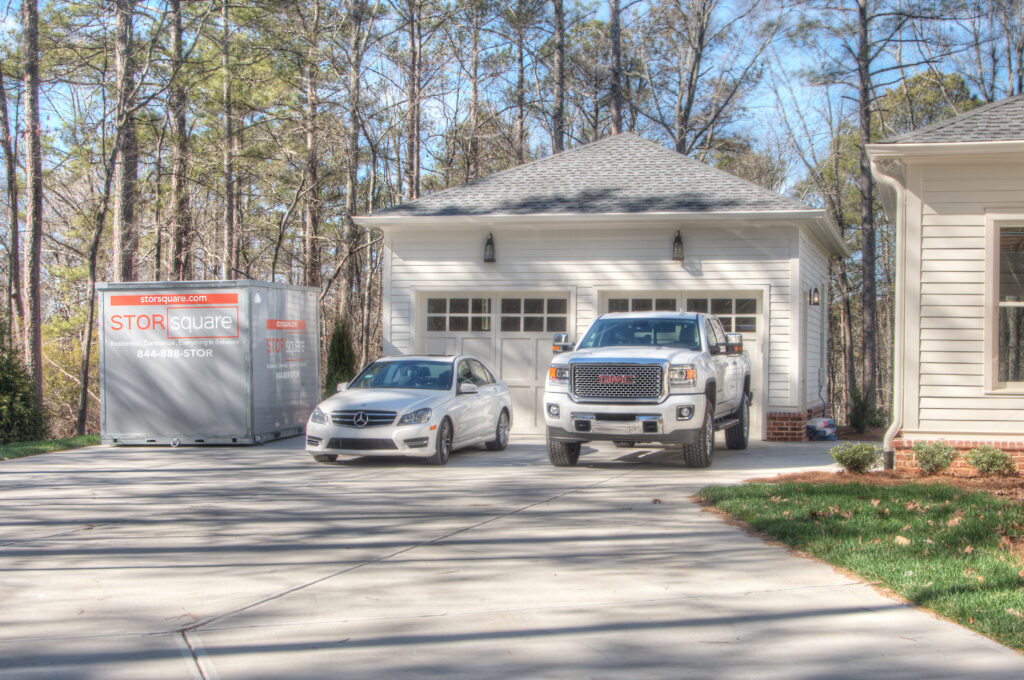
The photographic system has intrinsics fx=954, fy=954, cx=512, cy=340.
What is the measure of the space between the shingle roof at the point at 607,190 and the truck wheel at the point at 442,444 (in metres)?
5.28

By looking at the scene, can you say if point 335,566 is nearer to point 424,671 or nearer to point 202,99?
point 424,671

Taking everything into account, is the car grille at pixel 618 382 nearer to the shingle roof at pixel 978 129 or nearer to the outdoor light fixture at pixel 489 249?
the shingle roof at pixel 978 129

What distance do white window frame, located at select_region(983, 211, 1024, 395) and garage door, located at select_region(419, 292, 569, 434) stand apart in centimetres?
741

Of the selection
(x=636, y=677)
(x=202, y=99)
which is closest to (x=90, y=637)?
(x=636, y=677)

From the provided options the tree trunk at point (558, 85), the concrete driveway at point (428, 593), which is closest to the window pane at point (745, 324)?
the concrete driveway at point (428, 593)

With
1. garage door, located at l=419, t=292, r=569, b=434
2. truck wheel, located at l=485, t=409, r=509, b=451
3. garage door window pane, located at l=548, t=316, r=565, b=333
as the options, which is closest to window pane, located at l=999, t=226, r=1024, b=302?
truck wheel, located at l=485, t=409, r=509, b=451

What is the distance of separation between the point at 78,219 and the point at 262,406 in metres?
19.6

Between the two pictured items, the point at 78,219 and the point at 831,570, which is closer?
the point at 831,570

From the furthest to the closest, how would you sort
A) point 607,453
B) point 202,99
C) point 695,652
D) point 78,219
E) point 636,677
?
point 78,219 → point 202,99 → point 607,453 → point 695,652 → point 636,677

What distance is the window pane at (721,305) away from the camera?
16531 mm

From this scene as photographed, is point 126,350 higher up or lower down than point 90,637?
higher up

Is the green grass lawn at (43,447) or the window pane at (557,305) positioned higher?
the window pane at (557,305)

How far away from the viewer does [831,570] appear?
6.47m

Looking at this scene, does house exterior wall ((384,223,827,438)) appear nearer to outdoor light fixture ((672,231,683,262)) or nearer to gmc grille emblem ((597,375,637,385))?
outdoor light fixture ((672,231,683,262))
